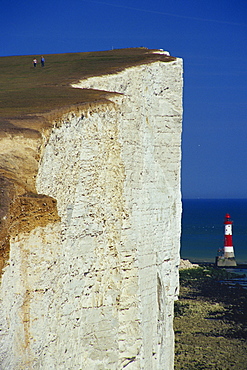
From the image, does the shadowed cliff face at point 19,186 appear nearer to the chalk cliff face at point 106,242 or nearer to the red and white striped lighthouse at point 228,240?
the chalk cliff face at point 106,242

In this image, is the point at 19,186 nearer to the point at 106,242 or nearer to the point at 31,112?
the point at 31,112

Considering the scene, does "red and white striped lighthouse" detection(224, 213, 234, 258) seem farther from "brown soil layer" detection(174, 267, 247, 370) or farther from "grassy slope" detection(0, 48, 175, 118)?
"grassy slope" detection(0, 48, 175, 118)

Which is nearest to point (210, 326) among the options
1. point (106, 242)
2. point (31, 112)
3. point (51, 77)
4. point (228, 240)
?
point (51, 77)

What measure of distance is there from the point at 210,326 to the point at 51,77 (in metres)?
17.8

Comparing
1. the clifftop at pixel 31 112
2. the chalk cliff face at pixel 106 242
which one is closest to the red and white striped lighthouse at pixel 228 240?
the clifftop at pixel 31 112

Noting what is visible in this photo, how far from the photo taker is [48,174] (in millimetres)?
8180

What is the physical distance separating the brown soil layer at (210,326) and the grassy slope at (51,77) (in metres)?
12.0

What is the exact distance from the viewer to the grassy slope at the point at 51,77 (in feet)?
32.4

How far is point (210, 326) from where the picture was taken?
1097 inches

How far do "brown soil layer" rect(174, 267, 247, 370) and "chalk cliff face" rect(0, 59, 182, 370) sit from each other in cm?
873

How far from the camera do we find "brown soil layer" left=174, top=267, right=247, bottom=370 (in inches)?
880

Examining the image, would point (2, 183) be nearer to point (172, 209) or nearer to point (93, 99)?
point (93, 99)

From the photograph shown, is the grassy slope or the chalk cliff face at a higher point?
the grassy slope

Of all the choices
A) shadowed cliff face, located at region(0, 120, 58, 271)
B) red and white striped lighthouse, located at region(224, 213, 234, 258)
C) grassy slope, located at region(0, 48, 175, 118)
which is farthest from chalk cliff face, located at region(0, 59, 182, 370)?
red and white striped lighthouse, located at region(224, 213, 234, 258)
